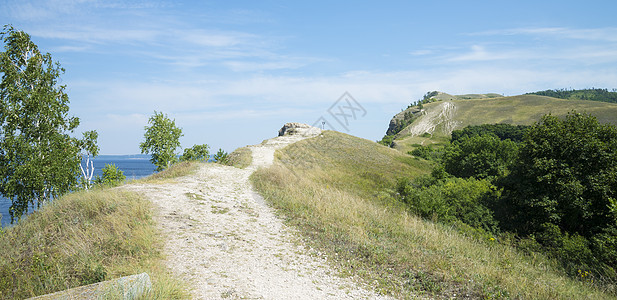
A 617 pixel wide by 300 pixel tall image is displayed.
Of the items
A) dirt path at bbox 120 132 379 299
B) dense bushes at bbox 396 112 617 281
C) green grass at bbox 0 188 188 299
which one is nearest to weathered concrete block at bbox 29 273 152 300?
green grass at bbox 0 188 188 299

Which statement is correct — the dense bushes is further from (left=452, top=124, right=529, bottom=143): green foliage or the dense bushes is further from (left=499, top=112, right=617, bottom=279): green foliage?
(left=452, top=124, right=529, bottom=143): green foliage

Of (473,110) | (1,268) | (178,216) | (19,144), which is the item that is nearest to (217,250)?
(178,216)

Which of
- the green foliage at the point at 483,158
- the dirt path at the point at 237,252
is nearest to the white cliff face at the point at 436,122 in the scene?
the green foliage at the point at 483,158

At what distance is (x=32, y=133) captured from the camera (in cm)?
1600

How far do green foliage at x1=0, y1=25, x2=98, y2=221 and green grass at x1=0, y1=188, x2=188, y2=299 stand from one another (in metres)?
6.84

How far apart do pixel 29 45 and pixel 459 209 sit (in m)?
30.2

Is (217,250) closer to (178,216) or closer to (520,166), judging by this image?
(178,216)

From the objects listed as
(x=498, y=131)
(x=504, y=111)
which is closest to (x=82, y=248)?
(x=498, y=131)

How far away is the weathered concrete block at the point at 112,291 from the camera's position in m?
4.35

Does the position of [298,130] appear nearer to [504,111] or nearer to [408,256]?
[408,256]

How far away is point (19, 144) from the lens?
1495 centimetres

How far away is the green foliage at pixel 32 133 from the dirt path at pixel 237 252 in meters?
6.03

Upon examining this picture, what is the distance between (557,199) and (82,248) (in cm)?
2422

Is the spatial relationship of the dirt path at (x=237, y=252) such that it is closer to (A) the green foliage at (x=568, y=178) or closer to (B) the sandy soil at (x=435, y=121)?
(A) the green foliage at (x=568, y=178)
